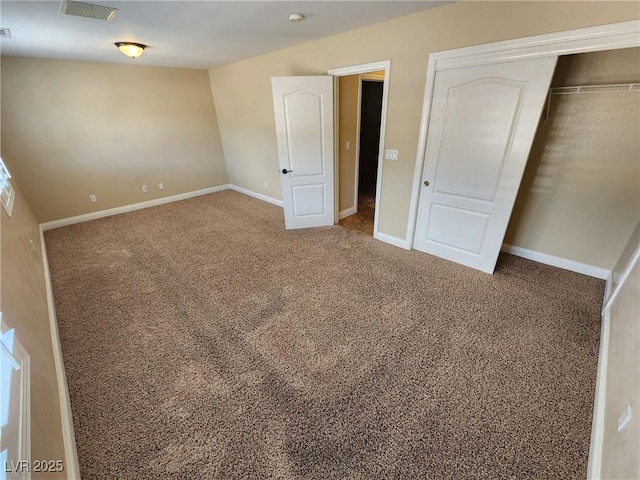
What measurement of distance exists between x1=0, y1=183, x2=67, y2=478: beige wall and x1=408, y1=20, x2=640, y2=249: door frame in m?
3.25

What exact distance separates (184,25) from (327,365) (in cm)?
335

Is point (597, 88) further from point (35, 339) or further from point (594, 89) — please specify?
point (35, 339)

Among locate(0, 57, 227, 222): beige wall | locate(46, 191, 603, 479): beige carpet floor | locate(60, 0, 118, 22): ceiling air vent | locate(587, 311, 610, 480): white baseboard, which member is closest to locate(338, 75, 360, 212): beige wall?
locate(46, 191, 603, 479): beige carpet floor

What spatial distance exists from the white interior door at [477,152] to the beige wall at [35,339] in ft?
10.7

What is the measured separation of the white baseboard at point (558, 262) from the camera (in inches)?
103

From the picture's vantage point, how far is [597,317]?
2.14m

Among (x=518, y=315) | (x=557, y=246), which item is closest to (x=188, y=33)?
(x=518, y=315)

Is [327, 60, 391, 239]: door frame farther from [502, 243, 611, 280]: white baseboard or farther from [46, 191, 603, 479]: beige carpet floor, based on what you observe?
[502, 243, 611, 280]: white baseboard

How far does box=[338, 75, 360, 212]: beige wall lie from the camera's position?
11.9 feet

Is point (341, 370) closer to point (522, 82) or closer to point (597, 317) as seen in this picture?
point (597, 317)

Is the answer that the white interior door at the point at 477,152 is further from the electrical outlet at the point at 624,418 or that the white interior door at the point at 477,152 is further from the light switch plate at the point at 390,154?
the electrical outlet at the point at 624,418

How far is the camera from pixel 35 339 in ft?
4.96

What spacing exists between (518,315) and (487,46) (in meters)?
2.24

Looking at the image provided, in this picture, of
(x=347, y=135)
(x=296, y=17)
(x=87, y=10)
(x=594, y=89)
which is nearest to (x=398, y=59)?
(x=296, y=17)
